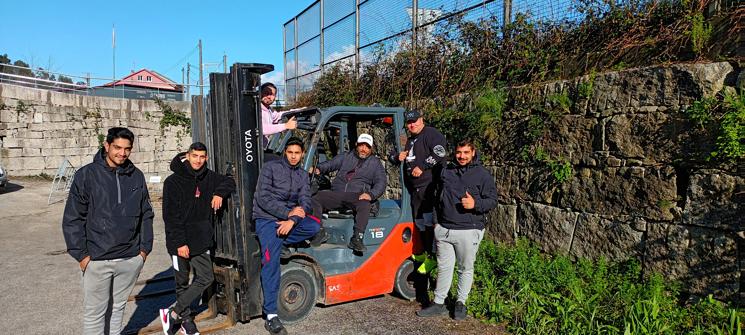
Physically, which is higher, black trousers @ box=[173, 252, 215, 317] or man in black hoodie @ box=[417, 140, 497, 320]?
man in black hoodie @ box=[417, 140, 497, 320]

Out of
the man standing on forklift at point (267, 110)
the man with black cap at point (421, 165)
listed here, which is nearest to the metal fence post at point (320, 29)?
the man standing on forklift at point (267, 110)

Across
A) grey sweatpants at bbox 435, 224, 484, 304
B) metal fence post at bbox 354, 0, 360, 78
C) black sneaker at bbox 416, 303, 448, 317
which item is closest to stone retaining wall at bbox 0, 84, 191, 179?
metal fence post at bbox 354, 0, 360, 78

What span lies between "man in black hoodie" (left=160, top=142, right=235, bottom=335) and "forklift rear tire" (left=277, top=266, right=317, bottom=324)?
74 cm

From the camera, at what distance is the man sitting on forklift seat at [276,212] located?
471cm

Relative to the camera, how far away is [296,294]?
5129 mm

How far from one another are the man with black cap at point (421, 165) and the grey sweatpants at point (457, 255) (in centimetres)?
49

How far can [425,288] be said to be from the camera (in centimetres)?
600

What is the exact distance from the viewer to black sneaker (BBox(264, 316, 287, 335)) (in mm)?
4684

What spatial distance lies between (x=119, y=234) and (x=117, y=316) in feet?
2.46

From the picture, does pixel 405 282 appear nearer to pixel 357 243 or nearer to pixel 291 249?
pixel 357 243

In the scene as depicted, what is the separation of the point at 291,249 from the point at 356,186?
104 centimetres

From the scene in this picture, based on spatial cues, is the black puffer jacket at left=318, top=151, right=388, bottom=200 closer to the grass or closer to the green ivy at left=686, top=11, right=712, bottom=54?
the grass

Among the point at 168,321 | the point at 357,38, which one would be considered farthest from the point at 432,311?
the point at 357,38

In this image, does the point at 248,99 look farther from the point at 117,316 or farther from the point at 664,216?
the point at 664,216
